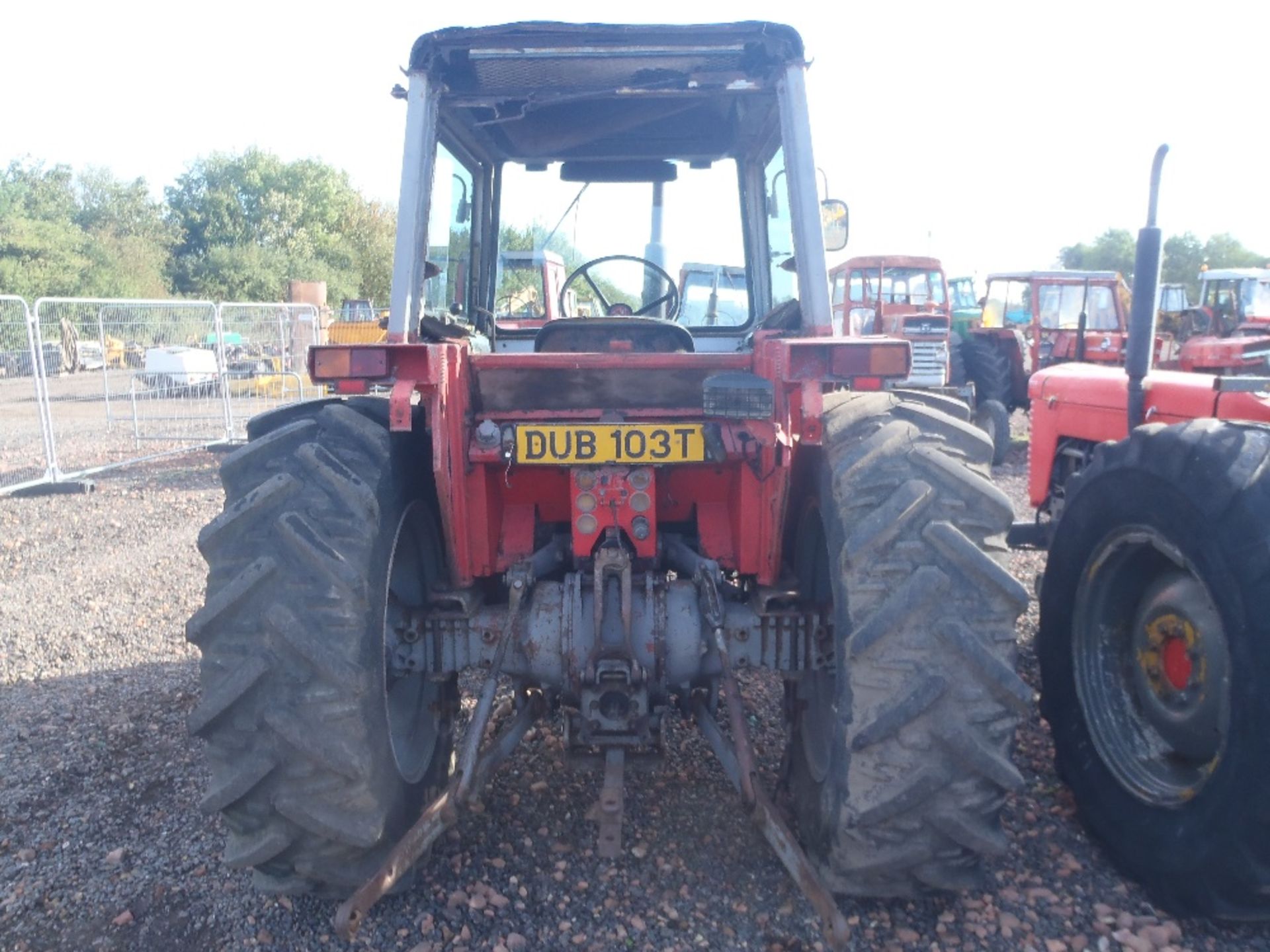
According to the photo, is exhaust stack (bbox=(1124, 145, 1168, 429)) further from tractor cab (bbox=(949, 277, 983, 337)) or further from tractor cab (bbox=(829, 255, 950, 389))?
tractor cab (bbox=(949, 277, 983, 337))

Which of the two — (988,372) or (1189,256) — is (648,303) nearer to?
(988,372)

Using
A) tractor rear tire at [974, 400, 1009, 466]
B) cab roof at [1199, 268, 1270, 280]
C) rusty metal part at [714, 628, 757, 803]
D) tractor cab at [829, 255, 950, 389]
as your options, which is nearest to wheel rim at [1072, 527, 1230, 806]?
rusty metal part at [714, 628, 757, 803]

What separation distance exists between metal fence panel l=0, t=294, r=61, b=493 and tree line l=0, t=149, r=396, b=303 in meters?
26.9

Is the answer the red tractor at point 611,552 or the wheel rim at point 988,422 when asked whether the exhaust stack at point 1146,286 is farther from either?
the wheel rim at point 988,422

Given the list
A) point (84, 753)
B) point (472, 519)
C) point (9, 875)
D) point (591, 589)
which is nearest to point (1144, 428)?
point (591, 589)

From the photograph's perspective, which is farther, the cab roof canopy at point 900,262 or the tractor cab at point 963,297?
the tractor cab at point 963,297

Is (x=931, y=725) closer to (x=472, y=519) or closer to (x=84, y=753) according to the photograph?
(x=472, y=519)

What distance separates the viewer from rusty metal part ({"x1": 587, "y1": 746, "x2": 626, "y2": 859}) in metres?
2.53

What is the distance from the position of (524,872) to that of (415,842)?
704 mm

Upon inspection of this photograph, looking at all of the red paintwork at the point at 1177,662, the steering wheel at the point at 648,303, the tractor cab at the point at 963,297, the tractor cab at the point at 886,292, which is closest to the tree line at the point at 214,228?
the tractor cab at the point at 963,297

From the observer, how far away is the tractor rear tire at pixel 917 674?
7.98 ft

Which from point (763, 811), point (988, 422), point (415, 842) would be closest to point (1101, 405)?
point (763, 811)

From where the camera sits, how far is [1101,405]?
4910 mm

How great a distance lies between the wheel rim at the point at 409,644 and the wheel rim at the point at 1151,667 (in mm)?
2289
